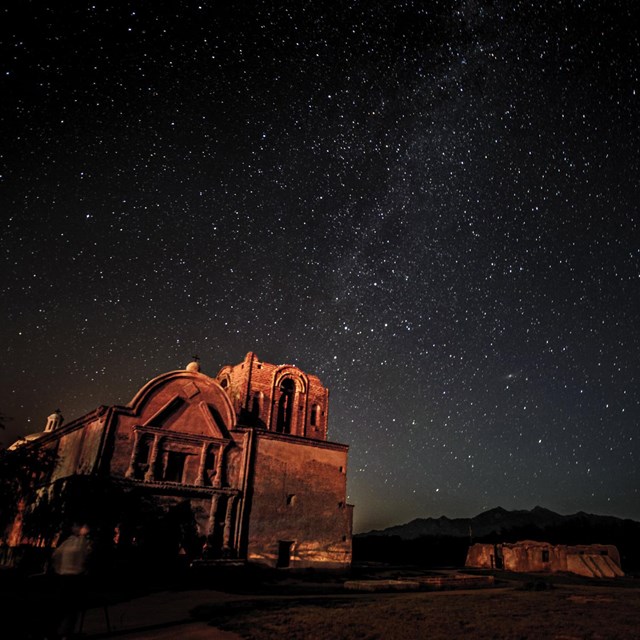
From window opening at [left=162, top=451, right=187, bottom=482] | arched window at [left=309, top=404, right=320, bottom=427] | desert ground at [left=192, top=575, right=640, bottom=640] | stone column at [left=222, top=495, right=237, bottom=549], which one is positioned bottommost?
desert ground at [left=192, top=575, right=640, bottom=640]

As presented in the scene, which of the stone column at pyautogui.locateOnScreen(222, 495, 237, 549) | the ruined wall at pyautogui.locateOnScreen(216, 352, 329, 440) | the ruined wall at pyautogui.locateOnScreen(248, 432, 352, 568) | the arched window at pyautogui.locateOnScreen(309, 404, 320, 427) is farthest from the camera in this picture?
the arched window at pyautogui.locateOnScreen(309, 404, 320, 427)

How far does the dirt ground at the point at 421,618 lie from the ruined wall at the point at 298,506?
376 inches

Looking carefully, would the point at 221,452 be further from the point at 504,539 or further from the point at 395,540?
the point at 504,539

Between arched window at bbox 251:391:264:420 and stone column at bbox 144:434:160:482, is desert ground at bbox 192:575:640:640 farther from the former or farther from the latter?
arched window at bbox 251:391:264:420

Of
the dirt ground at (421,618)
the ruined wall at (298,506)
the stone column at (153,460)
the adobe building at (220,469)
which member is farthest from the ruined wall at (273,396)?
the dirt ground at (421,618)

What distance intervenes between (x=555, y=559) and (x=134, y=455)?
29952 millimetres

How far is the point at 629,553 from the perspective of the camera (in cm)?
5128

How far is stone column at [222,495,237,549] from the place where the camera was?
22.8m

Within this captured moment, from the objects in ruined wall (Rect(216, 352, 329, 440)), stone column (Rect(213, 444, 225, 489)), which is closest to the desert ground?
stone column (Rect(213, 444, 225, 489))

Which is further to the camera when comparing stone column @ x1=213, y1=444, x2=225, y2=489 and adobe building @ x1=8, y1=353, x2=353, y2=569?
stone column @ x1=213, y1=444, x2=225, y2=489

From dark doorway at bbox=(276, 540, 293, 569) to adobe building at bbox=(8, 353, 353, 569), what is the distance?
46 millimetres

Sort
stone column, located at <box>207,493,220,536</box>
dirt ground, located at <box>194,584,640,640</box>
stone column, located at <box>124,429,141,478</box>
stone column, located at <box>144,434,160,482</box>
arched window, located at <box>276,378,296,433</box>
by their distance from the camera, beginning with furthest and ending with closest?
arched window, located at <box>276,378,296,433</box> < stone column, located at <box>207,493,220,536</box> < stone column, located at <box>144,434,160,482</box> < stone column, located at <box>124,429,141,478</box> < dirt ground, located at <box>194,584,640,640</box>

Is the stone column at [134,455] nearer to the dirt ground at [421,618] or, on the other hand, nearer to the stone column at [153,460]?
the stone column at [153,460]

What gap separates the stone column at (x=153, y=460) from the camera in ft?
74.0
